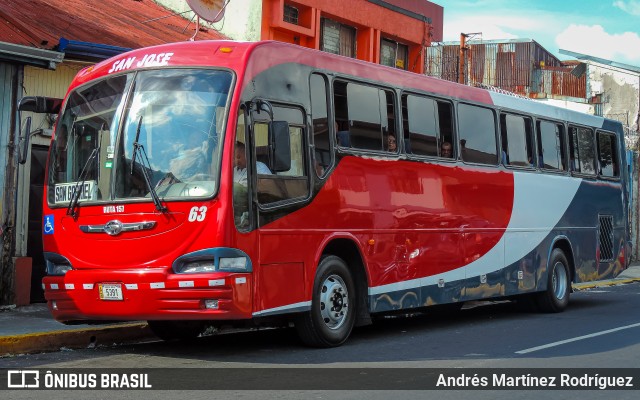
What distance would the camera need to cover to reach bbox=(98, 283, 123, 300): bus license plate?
9711mm

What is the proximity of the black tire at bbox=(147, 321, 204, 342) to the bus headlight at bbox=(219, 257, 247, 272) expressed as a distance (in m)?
2.17

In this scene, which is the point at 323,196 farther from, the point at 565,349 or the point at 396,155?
the point at 565,349

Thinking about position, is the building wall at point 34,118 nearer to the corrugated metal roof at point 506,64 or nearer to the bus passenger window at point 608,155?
the bus passenger window at point 608,155

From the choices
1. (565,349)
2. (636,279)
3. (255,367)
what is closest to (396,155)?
(565,349)

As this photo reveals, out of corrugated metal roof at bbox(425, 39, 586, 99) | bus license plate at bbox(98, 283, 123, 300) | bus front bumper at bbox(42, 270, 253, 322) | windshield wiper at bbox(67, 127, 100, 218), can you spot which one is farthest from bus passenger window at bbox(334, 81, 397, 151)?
corrugated metal roof at bbox(425, 39, 586, 99)

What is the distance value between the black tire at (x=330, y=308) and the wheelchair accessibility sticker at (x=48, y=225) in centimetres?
291

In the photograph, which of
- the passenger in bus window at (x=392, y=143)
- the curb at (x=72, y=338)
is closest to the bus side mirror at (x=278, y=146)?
the passenger in bus window at (x=392, y=143)

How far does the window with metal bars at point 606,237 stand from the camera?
60.4 feet

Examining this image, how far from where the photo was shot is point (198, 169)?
966 centimetres

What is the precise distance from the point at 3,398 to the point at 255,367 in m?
2.59

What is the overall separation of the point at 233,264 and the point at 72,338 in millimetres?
2940

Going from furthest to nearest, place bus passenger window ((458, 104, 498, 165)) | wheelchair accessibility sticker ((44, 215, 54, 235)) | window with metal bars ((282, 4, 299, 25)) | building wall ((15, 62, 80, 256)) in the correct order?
1. window with metal bars ((282, 4, 299, 25))
2. building wall ((15, 62, 80, 256))
3. bus passenger window ((458, 104, 498, 165))
4. wheelchair accessibility sticker ((44, 215, 54, 235))

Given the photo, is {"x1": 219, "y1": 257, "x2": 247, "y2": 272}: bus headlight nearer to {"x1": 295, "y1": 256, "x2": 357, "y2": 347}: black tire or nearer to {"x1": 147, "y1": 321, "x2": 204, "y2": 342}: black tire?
{"x1": 295, "y1": 256, "x2": 357, "y2": 347}: black tire

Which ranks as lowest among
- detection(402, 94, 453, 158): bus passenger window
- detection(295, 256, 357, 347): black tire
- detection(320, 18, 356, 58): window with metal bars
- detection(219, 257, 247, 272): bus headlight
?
detection(295, 256, 357, 347): black tire
